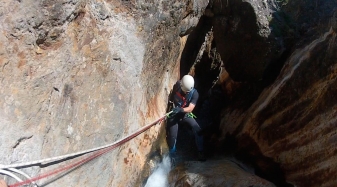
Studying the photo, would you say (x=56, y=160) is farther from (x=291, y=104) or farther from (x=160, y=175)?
(x=291, y=104)

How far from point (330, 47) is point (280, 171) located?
2.42 m

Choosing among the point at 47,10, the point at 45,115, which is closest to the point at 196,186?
the point at 45,115

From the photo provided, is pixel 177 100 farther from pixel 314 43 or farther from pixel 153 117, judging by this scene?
pixel 314 43

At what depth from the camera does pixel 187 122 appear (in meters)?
7.84

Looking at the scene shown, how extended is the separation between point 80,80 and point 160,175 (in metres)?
3.07

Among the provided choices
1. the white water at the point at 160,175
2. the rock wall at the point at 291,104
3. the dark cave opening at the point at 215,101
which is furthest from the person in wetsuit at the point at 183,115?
the rock wall at the point at 291,104

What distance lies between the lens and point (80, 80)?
16.5 feet

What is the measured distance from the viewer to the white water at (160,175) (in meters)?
6.97

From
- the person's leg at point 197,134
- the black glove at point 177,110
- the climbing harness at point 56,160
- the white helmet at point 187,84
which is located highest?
the white helmet at point 187,84

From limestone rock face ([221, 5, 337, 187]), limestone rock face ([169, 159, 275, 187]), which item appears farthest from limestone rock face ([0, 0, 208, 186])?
limestone rock face ([221, 5, 337, 187])

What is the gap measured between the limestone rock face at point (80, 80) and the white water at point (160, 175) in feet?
1.53

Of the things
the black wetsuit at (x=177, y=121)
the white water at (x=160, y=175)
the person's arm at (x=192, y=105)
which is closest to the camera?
the white water at (x=160, y=175)

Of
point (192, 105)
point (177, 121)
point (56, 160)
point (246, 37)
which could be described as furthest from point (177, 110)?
point (56, 160)

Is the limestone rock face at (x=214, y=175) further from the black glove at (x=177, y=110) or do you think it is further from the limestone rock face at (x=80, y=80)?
the black glove at (x=177, y=110)
